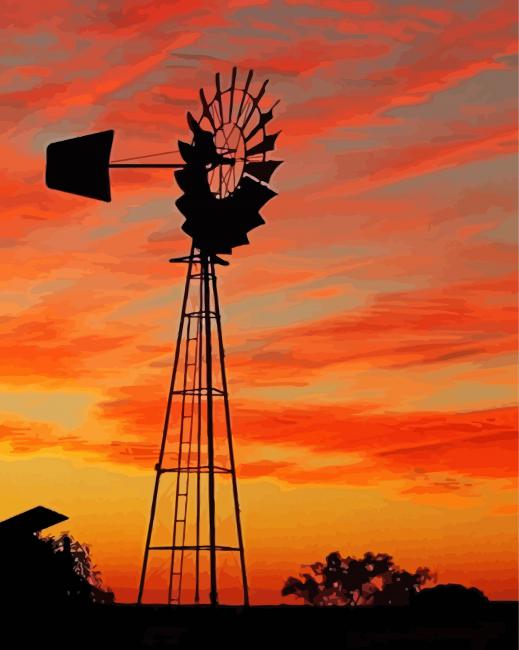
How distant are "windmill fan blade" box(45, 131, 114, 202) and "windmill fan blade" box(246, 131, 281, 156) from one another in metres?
3.44

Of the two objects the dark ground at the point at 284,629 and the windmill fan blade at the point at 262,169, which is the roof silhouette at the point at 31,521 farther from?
the windmill fan blade at the point at 262,169

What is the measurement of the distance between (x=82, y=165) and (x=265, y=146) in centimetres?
450

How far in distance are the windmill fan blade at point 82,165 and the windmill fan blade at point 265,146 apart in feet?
11.3

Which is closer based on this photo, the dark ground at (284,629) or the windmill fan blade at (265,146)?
the dark ground at (284,629)

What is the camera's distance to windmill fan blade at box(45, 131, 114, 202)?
111 feet

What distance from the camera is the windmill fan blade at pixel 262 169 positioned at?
34.6 meters

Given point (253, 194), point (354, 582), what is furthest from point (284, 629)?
point (354, 582)

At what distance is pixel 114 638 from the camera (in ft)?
93.8

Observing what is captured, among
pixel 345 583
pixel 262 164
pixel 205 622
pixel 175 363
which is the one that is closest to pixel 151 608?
pixel 205 622

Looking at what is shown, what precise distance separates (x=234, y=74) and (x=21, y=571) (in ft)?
44.9

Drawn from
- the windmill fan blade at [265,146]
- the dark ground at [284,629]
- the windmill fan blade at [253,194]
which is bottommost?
the dark ground at [284,629]

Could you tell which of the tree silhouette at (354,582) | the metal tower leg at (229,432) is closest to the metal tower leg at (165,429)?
the metal tower leg at (229,432)

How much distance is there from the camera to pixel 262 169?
34.7 meters

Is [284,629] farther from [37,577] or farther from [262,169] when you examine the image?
[262,169]
